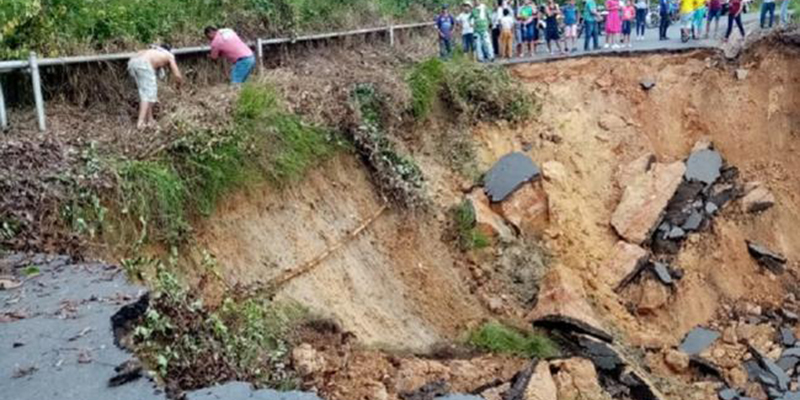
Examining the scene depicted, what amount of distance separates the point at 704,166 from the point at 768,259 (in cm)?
183

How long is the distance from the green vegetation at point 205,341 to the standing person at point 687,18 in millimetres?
12121

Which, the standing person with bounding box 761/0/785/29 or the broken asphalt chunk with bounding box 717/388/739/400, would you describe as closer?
the broken asphalt chunk with bounding box 717/388/739/400

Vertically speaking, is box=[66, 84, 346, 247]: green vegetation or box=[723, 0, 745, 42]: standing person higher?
box=[723, 0, 745, 42]: standing person

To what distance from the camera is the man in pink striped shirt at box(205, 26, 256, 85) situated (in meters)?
10.9

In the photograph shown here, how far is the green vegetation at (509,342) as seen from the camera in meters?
9.60

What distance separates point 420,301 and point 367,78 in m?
3.69

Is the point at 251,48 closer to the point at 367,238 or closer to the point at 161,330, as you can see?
the point at 367,238

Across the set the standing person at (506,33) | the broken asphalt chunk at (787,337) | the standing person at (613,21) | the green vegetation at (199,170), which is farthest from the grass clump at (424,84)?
the broken asphalt chunk at (787,337)

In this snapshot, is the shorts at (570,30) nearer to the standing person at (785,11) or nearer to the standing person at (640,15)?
the standing person at (640,15)

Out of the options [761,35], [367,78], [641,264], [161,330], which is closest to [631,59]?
[761,35]

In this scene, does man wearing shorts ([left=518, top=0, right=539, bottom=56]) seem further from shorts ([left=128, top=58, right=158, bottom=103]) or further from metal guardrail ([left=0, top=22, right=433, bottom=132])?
shorts ([left=128, top=58, right=158, bottom=103])

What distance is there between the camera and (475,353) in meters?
9.41

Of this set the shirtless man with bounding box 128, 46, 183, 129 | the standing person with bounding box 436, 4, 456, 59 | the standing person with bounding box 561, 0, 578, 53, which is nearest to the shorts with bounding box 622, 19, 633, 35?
the standing person with bounding box 561, 0, 578, 53

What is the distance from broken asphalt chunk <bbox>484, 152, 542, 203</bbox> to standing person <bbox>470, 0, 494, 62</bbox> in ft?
11.8
